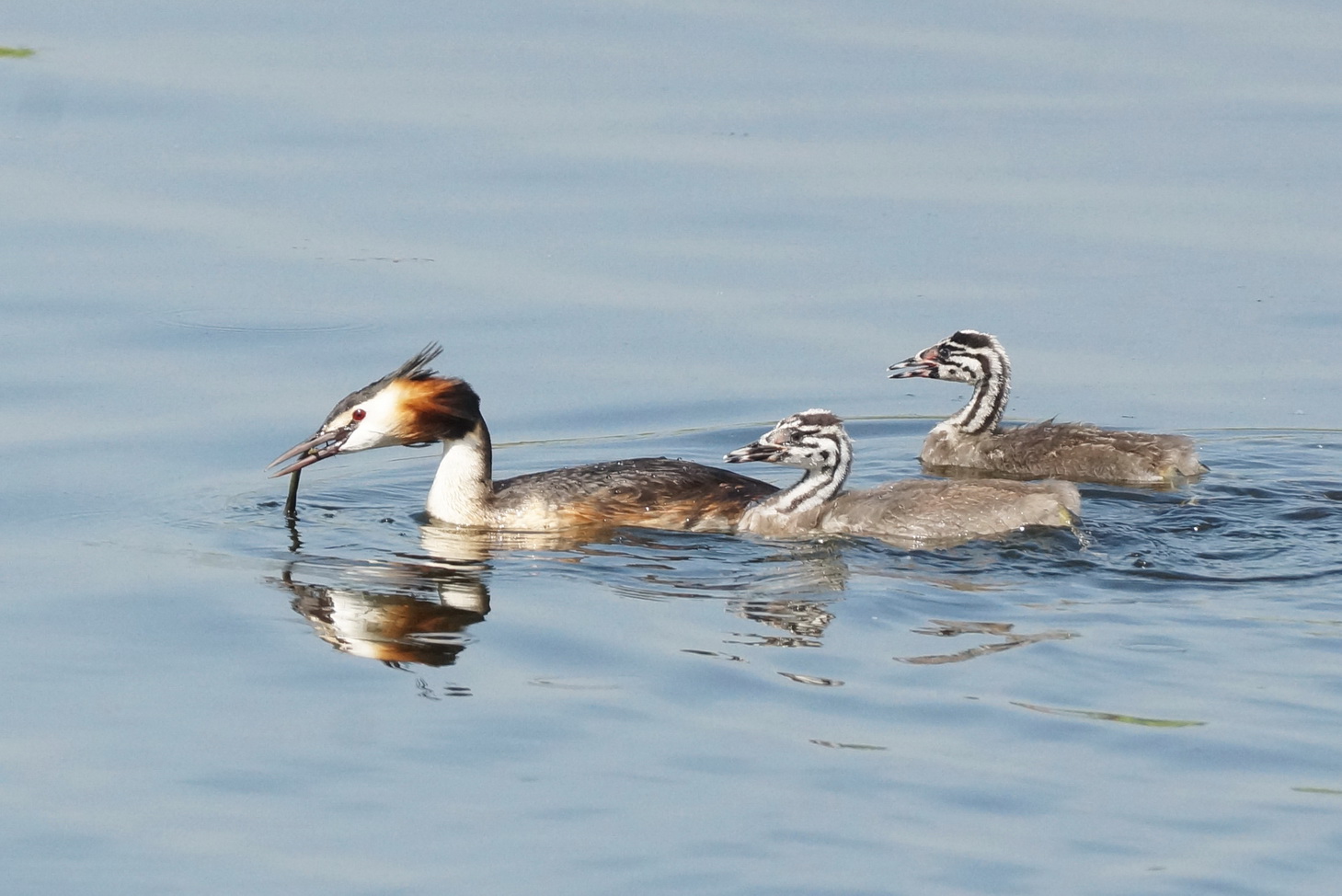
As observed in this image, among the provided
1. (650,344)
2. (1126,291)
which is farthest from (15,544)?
(1126,291)

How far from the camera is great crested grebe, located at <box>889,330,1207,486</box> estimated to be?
1227 centimetres

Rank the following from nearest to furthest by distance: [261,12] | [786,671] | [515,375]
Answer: [786,671]
[515,375]
[261,12]

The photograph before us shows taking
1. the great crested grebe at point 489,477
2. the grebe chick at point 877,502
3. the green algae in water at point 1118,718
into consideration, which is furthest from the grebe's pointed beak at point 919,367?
the green algae in water at point 1118,718

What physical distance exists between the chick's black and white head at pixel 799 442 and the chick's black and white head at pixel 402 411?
151 centimetres

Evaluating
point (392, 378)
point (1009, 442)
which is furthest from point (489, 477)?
point (1009, 442)

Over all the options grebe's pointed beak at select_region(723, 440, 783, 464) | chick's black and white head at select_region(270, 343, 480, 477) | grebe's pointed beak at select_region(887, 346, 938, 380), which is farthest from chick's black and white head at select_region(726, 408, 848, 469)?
grebe's pointed beak at select_region(887, 346, 938, 380)

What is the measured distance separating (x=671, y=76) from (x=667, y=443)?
6593 mm

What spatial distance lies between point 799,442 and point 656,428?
204 centimetres

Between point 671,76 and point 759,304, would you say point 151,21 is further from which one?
point 759,304

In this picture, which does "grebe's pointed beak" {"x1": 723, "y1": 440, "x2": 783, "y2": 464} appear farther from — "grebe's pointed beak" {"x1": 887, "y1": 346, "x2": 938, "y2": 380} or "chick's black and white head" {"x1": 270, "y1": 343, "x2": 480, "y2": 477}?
"grebe's pointed beak" {"x1": 887, "y1": 346, "x2": 938, "y2": 380}

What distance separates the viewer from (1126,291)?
15.1 metres

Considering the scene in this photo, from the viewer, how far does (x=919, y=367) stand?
13398 mm

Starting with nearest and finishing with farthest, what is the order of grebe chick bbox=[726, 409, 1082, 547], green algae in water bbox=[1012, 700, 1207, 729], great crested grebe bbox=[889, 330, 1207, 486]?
1. green algae in water bbox=[1012, 700, 1207, 729]
2. grebe chick bbox=[726, 409, 1082, 547]
3. great crested grebe bbox=[889, 330, 1207, 486]

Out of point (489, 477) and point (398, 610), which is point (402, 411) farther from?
point (398, 610)
